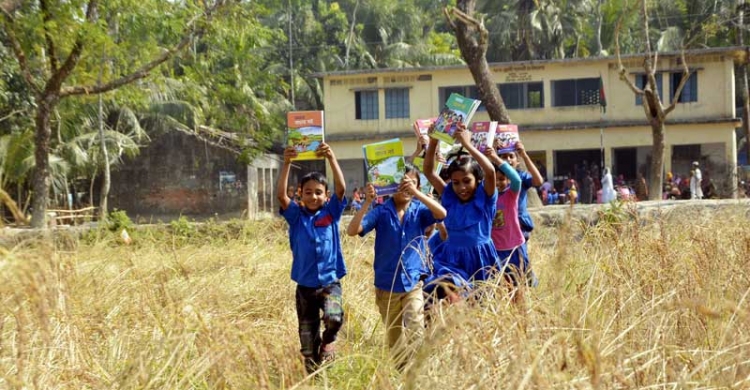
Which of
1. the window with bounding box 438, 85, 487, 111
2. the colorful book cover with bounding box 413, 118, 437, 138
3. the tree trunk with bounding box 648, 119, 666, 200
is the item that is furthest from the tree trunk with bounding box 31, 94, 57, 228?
the window with bounding box 438, 85, 487, 111

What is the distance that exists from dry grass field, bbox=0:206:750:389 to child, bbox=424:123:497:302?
0.38 metres

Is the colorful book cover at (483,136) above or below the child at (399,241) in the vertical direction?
above

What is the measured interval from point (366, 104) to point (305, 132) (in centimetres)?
1945

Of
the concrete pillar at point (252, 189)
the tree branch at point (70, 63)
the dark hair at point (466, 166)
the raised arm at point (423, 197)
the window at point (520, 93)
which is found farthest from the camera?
the window at point (520, 93)

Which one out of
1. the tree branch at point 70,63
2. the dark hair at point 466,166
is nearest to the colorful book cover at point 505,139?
the dark hair at point 466,166

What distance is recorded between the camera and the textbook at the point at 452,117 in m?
4.45

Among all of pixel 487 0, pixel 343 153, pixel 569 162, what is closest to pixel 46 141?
pixel 343 153

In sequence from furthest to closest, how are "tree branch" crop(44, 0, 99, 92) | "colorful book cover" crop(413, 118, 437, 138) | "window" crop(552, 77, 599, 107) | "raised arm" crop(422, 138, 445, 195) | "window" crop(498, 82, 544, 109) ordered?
1. "window" crop(498, 82, 544, 109)
2. "window" crop(552, 77, 599, 107)
3. "tree branch" crop(44, 0, 99, 92)
4. "colorful book cover" crop(413, 118, 437, 138)
5. "raised arm" crop(422, 138, 445, 195)

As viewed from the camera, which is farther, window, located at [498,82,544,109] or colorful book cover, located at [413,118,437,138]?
window, located at [498,82,544,109]

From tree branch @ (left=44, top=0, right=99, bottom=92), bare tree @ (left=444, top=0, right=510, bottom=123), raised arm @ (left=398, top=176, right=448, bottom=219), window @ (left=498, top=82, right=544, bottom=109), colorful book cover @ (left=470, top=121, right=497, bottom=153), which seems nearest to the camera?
raised arm @ (left=398, top=176, right=448, bottom=219)

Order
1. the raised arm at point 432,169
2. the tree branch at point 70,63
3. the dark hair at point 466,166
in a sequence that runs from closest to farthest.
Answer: the dark hair at point 466,166, the raised arm at point 432,169, the tree branch at point 70,63

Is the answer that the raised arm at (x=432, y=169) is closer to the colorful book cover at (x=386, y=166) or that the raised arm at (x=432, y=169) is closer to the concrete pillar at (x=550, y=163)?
the colorful book cover at (x=386, y=166)

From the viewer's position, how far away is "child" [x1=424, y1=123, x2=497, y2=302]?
13.9 feet

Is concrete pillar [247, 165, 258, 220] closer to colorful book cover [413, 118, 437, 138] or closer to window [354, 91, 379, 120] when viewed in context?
window [354, 91, 379, 120]
